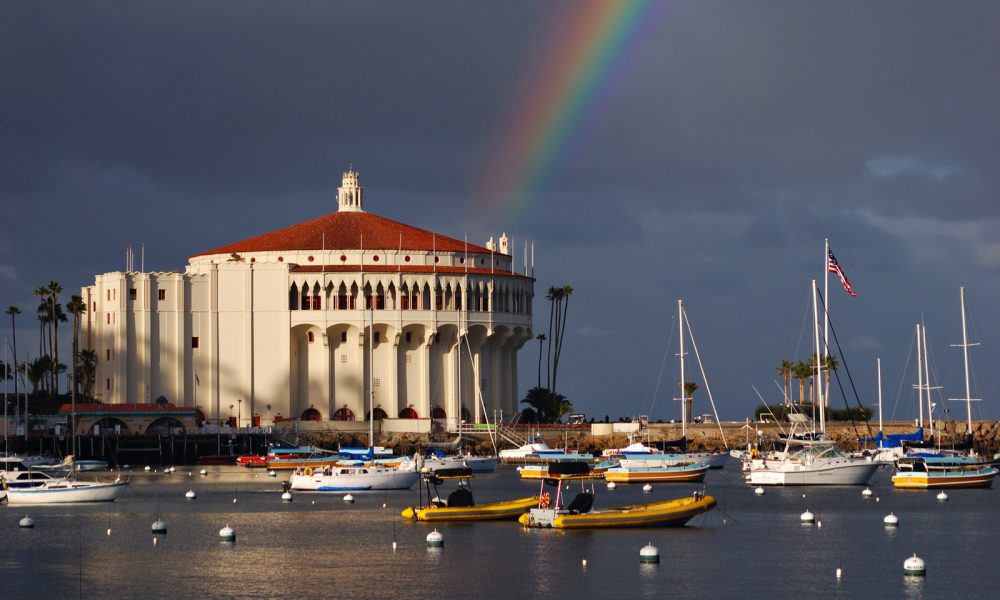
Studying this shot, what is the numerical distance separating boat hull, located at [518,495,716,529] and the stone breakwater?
244ft

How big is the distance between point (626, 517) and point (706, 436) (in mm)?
84818

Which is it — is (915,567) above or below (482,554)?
below

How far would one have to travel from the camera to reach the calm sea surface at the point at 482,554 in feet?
172

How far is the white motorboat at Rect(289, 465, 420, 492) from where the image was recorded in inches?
3871

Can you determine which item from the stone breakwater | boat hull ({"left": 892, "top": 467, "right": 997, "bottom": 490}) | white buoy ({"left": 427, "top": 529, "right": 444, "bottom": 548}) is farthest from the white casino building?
white buoy ({"left": 427, "top": 529, "right": 444, "bottom": 548})

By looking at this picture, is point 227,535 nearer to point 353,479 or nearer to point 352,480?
point 352,480

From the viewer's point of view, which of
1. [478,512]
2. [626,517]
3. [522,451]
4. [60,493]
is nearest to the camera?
[626,517]

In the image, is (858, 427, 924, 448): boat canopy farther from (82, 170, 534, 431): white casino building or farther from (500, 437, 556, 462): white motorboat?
(82, 170, 534, 431): white casino building

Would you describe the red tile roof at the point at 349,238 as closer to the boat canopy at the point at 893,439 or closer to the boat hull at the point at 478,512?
the boat canopy at the point at 893,439

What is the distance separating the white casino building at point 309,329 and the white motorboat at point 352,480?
4605 centimetres

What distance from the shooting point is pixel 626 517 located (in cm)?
6769

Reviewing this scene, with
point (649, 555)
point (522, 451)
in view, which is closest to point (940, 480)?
point (522, 451)

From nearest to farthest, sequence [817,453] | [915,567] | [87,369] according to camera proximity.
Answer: [915,567] → [817,453] → [87,369]

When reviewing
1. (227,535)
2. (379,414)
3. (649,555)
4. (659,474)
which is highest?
(379,414)
